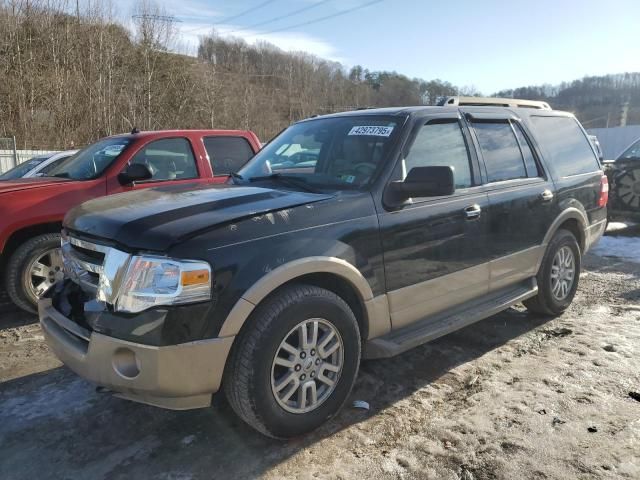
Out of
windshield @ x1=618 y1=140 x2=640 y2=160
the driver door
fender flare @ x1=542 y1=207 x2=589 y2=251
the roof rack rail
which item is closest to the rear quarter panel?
the driver door

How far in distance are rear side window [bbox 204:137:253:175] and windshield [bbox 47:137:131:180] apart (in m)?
0.99

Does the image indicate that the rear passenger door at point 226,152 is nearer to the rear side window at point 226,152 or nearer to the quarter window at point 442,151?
the rear side window at point 226,152

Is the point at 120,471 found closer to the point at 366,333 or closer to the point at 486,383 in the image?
the point at 366,333

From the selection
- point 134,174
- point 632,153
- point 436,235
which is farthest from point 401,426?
point 632,153

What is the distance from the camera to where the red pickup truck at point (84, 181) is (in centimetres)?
479

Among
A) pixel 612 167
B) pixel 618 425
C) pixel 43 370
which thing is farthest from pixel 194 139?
pixel 612 167

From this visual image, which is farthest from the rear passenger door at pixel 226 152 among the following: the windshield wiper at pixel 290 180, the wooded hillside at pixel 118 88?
the wooded hillside at pixel 118 88

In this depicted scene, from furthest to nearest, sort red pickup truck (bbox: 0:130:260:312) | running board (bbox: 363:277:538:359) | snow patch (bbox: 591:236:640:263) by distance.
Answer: snow patch (bbox: 591:236:640:263)
red pickup truck (bbox: 0:130:260:312)
running board (bbox: 363:277:538:359)

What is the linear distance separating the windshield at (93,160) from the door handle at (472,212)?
3834 millimetres

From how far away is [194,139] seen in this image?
6156mm

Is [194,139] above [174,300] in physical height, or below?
above

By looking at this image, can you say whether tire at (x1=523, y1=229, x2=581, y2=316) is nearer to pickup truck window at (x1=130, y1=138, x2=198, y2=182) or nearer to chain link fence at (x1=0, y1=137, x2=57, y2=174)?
pickup truck window at (x1=130, y1=138, x2=198, y2=182)

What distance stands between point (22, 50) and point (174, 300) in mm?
28219

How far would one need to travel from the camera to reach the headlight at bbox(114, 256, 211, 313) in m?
2.46
